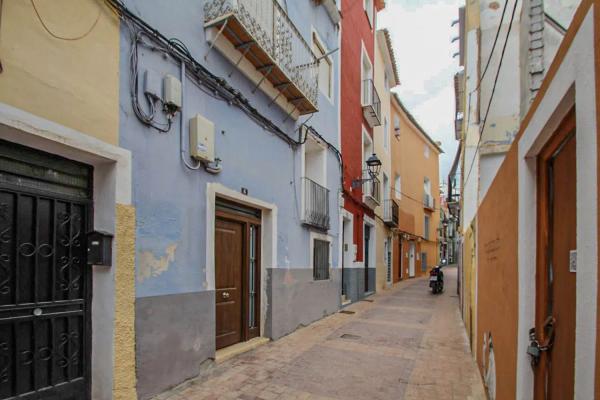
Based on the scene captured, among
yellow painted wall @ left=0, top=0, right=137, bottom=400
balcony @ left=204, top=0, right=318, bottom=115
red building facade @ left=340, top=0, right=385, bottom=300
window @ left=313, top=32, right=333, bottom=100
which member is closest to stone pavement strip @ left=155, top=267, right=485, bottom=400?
yellow painted wall @ left=0, top=0, right=137, bottom=400

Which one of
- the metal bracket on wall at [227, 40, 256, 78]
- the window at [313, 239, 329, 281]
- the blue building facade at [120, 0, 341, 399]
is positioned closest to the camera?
the blue building facade at [120, 0, 341, 399]

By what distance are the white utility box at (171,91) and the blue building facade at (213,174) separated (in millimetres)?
14

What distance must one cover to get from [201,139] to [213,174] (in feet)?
1.87

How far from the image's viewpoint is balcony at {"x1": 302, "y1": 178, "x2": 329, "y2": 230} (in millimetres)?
7992

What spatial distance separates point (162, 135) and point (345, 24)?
9.02 metres

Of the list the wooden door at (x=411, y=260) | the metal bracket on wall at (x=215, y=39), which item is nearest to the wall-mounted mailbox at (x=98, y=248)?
the metal bracket on wall at (x=215, y=39)

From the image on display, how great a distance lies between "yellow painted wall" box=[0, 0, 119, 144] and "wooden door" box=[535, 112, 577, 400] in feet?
12.0

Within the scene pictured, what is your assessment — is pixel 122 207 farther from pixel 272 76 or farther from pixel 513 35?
pixel 513 35

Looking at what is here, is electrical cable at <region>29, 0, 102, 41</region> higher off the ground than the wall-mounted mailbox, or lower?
higher

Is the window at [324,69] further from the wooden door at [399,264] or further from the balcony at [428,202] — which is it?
the balcony at [428,202]

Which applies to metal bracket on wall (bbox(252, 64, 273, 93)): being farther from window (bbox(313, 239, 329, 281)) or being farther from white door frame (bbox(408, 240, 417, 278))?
white door frame (bbox(408, 240, 417, 278))

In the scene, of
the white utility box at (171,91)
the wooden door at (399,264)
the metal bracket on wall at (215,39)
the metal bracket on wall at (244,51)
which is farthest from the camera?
the wooden door at (399,264)

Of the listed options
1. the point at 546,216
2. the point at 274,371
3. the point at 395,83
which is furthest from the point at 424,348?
the point at 395,83

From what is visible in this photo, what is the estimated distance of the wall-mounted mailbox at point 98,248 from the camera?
339cm
